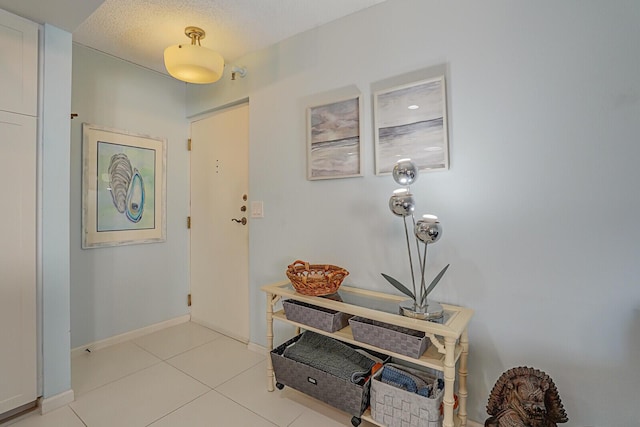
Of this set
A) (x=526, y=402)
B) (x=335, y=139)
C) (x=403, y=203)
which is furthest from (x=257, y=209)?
(x=526, y=402)

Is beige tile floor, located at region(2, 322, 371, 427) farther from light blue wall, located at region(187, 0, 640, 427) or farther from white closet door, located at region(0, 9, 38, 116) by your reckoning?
white closet door, located at region(0, 9, 38, 116)

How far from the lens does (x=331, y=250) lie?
196cm

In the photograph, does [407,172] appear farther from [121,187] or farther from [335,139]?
[121,187]

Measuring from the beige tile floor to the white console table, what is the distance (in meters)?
0.20

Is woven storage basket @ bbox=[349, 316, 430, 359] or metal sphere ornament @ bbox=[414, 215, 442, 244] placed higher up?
metal sphere ornament @ bbox=[414, 215, 442, 244]

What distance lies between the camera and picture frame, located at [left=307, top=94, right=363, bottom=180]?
6.01 ft

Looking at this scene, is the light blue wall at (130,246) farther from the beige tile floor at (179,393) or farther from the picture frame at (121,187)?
the beige tile floor at (179,393)

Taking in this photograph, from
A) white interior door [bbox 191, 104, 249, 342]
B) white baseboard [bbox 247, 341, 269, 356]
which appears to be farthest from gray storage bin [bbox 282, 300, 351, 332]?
white interior door [bbox 191, 104, 249, 342]

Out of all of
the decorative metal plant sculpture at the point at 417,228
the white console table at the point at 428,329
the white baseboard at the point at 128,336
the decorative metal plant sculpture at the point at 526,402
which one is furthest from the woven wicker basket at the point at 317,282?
the white baseboard at the point at 128,336

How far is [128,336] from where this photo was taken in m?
2.56

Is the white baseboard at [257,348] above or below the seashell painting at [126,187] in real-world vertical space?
below

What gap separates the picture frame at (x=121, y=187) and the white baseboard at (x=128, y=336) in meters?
0.77

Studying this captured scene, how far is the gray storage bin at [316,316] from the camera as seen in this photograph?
1.59 meters

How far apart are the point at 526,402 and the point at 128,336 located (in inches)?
111
